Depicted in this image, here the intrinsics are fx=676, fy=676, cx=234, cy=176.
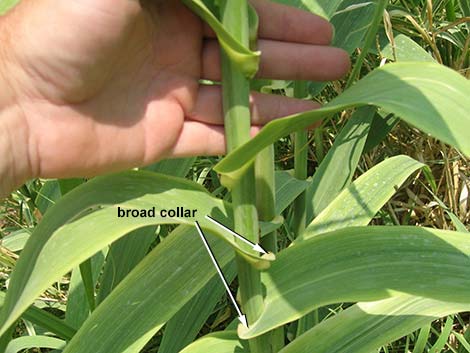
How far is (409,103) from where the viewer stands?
526mm

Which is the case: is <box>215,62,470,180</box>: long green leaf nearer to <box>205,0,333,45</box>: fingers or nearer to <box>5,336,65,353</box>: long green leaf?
<box>205,0,333,45</box>: fingers

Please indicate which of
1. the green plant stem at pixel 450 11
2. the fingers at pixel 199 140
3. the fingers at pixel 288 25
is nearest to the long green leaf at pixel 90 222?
the fingers at pixel 199 140

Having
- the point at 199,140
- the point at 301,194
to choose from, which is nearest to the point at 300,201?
the point at 301,194

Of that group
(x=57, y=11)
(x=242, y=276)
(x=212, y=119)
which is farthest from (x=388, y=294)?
(x=57, y=11)

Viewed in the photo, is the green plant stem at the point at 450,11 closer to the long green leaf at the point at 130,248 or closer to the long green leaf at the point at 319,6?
the long green leaf at the point at 319,6

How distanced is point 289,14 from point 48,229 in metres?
0.37

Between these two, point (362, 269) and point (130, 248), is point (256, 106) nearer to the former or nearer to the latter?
point (362, 269)

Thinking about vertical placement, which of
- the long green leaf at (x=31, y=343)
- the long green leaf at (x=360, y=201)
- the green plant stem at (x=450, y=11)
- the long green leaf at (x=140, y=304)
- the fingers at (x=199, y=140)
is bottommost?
the long green leaf at (x=31, y=343)

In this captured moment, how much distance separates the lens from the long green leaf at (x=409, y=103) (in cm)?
50

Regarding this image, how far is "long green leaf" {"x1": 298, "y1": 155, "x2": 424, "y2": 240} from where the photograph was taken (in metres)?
0.84

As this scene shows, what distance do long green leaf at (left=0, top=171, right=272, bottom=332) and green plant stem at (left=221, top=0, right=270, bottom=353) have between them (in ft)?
0.10

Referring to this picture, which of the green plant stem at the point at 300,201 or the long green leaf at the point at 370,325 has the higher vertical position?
the green plant stem at the point at 300,201

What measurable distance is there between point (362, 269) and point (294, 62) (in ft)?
0.83

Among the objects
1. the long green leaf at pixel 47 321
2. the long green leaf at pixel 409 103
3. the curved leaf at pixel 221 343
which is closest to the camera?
the long green leaf at pixel 409 103
